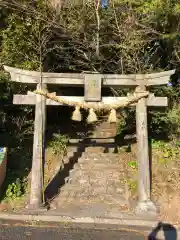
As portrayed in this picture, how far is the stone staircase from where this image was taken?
7682 mm

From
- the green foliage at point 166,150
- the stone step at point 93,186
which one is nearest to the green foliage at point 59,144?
the stone step at point 93,186

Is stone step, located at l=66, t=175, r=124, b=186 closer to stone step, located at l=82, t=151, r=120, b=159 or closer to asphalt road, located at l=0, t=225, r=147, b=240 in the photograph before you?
stone step, located at l=82, t=151, r=120, b=159

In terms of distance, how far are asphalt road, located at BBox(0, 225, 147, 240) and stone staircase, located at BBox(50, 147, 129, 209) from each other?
3.76 ft

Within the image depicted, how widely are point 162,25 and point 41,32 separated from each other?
376 cm

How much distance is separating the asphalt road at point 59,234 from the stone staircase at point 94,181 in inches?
45.1

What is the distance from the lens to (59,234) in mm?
6008

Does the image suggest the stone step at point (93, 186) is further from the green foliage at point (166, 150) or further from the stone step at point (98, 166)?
the green foliage at point (166, 150)

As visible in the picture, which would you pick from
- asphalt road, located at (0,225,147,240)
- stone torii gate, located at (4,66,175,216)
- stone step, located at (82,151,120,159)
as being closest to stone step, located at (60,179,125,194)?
stone torii gate, located at (4,66,175,216)

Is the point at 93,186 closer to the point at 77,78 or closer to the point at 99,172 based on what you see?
the point at 99,172

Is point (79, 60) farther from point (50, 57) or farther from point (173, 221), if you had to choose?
point (173, 221)

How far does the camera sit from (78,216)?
6.82 metres

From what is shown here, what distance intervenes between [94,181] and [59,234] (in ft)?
8.46

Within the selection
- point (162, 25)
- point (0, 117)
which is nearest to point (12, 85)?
point (0, 117)

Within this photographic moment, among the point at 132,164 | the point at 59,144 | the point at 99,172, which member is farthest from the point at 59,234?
the point at 59,144
